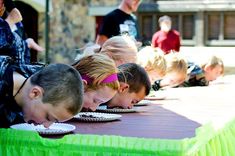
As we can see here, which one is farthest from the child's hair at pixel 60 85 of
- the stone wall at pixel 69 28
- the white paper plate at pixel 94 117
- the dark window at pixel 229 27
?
the stone wall at pixel 69 28

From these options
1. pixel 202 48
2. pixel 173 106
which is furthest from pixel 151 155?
pixel 202 48

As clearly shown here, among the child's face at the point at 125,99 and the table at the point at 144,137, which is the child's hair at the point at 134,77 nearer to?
the child's face at the point at 125,99

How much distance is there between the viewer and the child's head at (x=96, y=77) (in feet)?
Answer: 8.52

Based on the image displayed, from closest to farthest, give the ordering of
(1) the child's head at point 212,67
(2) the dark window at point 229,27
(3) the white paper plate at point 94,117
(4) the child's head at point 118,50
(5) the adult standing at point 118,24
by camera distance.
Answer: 1. (3) the white paper plate at point 94,117
2. (4) the child's head at point 118,50
3. (5) the adult standing at point 118,24
4. (1) the child's head at point 212,67
5. (2) the dark window at point 229,27

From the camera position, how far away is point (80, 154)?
6.69ft

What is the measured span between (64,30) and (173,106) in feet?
23.8

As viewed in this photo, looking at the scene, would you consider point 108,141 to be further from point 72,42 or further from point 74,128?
point 72,42

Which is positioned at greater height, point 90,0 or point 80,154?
point 90,0

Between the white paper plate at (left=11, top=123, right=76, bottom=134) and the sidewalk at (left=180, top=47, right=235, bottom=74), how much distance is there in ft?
23.4

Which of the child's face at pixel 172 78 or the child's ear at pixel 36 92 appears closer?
the child's ear at pixel 36 92

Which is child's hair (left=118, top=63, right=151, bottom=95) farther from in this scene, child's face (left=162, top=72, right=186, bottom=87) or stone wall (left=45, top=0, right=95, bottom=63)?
stone wall (left=45, top=0, right=95, bottom=63)

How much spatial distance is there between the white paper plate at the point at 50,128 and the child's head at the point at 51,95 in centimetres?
4

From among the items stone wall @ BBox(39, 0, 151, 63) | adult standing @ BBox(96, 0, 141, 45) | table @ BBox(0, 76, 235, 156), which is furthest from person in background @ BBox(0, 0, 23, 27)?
stone wall @ BBox(39, 0, 151, 63)

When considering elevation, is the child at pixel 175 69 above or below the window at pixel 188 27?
below
